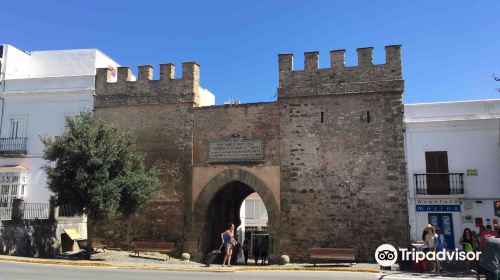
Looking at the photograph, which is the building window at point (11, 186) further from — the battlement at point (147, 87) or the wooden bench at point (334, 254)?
the wooden bench at point (334, 254)

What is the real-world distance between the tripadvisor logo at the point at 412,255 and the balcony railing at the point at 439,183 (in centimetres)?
217

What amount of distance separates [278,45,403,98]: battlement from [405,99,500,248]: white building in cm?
177

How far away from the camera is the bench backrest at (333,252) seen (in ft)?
50.6

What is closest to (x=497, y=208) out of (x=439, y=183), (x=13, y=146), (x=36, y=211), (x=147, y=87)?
(x=439, y=183)

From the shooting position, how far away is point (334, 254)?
51.1 ft

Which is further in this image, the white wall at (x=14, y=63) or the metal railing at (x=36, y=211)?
the white wall at (x=14, y=63)

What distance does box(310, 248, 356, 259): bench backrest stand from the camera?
607 inches

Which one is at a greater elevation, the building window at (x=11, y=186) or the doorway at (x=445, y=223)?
the building window at (x=11, y=186)

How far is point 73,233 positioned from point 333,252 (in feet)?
32.7

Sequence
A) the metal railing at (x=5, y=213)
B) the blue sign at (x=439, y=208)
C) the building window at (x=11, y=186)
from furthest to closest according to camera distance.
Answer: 1. the building window at (x=11, y=186)
2. the metal railing at (x=5, y=213)
3. the blue sign at (x=439, y=208)

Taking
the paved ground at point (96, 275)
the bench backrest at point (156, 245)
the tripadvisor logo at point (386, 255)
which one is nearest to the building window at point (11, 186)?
the bench backrest at point (156, 245)

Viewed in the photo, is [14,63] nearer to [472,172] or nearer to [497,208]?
[472,172]

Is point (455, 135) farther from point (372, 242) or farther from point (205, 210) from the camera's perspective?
point (205, 210)

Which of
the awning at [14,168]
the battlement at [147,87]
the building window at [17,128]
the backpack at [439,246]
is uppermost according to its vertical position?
the battlement at [147,87]
